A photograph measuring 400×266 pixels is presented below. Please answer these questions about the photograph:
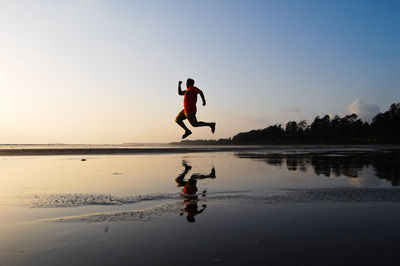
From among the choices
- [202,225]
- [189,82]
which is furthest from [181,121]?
[202,225]

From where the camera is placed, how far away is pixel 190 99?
10.2m

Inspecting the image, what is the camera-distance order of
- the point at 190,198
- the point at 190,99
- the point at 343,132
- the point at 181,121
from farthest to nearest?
the point at 343,132
the point at 181,121
the point at 190,99
the point at 190,198

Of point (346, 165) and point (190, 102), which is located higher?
point (190, 102)

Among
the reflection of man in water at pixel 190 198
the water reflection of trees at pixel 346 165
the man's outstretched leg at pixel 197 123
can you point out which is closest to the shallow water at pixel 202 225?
the reflection of man in water at pixel 190 198

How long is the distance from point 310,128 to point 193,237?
110m

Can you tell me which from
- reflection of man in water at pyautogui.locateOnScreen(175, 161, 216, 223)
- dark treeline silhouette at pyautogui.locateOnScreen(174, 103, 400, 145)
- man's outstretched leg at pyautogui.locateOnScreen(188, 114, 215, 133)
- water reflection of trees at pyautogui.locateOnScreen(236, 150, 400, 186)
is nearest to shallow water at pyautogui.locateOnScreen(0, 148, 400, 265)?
reflection of man in water at pyautogui.locateOnScreen(175, 161, 216, 223)

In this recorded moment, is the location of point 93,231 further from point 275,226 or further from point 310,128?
point 310,128

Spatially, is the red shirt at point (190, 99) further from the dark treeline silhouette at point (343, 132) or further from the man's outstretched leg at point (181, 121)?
the dark treeline silhouette at point (343, 132)

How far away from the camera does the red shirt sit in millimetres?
10195

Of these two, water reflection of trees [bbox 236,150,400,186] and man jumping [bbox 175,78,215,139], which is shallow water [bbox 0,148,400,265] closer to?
water reflection of trees [bbox 236,150,400,186]

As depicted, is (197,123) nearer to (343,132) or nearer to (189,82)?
(189,82)

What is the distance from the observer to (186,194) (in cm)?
738

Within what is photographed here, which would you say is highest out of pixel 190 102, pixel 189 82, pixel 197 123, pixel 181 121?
pixel 189 82

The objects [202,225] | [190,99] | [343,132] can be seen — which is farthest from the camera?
[343,132]
